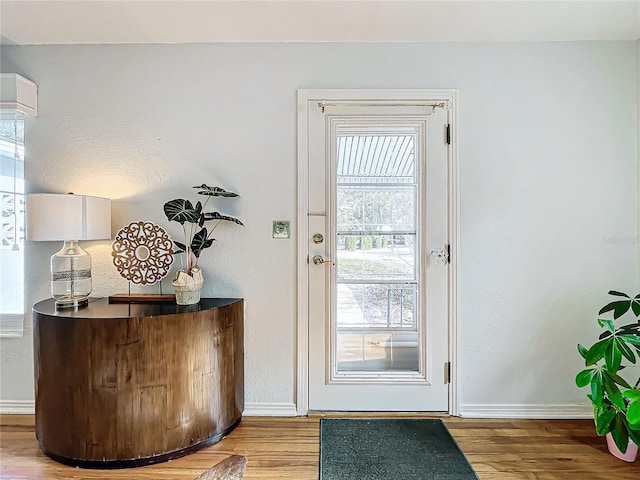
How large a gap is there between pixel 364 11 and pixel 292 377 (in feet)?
7.17

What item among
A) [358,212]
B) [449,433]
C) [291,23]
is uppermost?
[291,23]

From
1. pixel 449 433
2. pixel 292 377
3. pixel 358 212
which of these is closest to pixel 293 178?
pixel 358 212

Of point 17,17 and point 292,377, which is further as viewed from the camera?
point 292,377

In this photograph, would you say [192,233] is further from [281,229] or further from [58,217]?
[58,217]

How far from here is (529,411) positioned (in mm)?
2281

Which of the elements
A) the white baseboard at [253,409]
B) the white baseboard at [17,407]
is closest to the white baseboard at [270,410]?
the white baseboard at [253,409]

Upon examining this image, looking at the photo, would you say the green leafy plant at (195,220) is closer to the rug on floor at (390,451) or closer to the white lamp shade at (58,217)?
the white lamp shade at (58,217)

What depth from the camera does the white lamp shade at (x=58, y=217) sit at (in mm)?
1937

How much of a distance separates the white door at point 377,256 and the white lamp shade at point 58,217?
128 centimetres

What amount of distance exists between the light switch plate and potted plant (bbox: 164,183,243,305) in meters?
0.22

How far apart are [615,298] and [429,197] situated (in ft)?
4.32

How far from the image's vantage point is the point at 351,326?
2.33 m

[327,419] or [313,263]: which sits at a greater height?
[313,263]

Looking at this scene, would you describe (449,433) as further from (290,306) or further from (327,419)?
(290,306)
